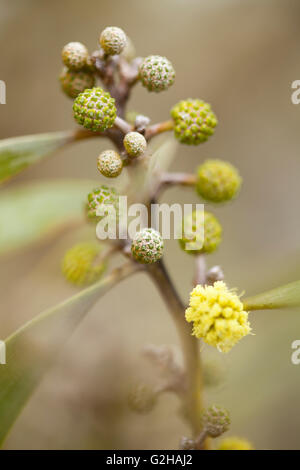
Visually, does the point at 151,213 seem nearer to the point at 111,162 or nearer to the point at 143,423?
the point at 111,162

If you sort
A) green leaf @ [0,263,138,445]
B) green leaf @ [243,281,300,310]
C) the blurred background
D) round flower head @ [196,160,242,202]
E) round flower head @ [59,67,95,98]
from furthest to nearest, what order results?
the blurred background, round flower head @ [196,160,242,202], round flower head @ [59,67,95,98], green leaf @ [0,263,138,445], green leaf @ [243,281,300,310]

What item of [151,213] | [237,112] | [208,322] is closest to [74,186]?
[151,213]

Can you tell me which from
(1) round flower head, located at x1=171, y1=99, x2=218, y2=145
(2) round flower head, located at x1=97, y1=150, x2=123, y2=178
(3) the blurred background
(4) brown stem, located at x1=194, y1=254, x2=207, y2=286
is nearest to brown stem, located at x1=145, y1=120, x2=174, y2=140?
(1) round flower head, located at x1=171, y1=99, x2=218, y2=145

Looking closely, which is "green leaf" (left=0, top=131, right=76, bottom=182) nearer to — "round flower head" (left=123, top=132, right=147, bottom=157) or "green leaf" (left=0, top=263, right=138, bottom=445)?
"round flower head" (left=123, top=132, right=147, bottom=157)

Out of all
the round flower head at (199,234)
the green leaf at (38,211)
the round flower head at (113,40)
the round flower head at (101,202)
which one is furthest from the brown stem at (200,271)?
the green leaf at (38,211)

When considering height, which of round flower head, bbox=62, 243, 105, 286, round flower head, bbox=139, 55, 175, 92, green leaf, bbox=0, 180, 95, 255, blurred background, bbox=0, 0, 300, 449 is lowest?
round flower head, bbox=62, 243, 105, 286

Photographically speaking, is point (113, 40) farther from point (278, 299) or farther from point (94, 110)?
point (278, 299)
